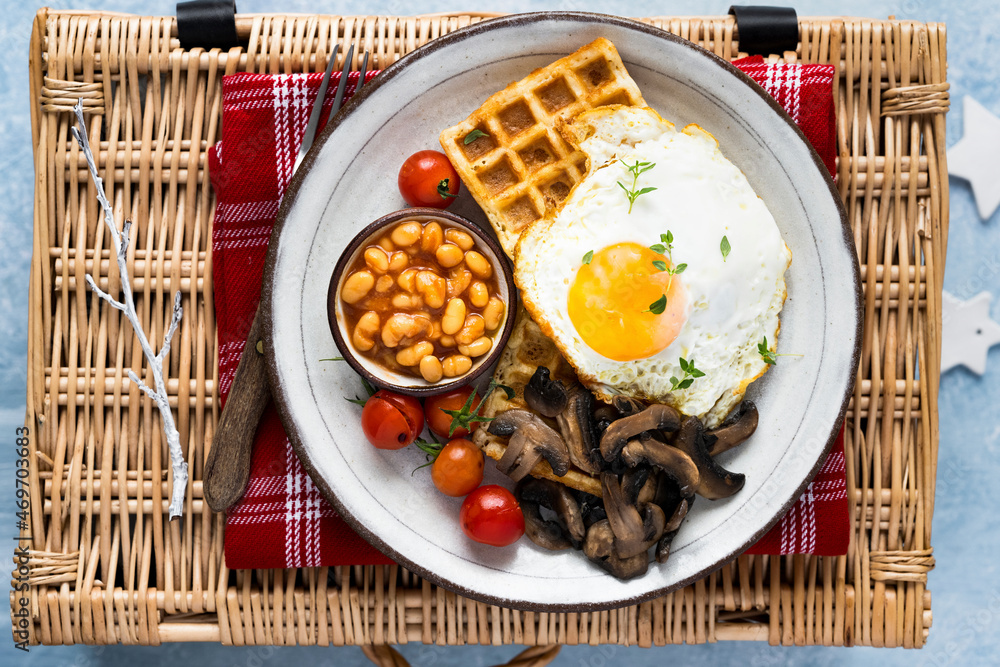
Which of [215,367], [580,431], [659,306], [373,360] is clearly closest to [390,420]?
[373,360]

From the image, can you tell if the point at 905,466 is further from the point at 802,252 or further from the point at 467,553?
the point at 467,553

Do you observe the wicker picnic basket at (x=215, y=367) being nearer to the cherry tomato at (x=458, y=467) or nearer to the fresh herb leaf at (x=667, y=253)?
the cherry tomato at (x=458, y=467)

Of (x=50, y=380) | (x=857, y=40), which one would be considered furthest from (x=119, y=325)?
(x=857, y=40)

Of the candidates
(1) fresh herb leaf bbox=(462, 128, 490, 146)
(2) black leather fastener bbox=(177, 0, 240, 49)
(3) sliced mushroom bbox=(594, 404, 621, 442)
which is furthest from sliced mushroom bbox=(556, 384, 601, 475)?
(2) black leather fastener bbox=(177, 0, 240, 49)

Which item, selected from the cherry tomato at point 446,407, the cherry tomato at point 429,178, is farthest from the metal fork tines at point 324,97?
the cherry tomato at point 446,407

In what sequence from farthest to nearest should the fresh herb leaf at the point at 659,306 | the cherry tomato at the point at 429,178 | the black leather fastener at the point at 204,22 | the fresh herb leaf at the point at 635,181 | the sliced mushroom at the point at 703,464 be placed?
the black leather fastener at the point at 204,22, the cherry tomato at the point at 429,178, the sliced mushroom at the point at 703,464, the fresh herb leaf at the point at 635,181, the fresh herb leaf at the point at 659,306

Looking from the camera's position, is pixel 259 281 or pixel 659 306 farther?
pixel 259 281

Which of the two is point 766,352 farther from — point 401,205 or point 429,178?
point 401,205
